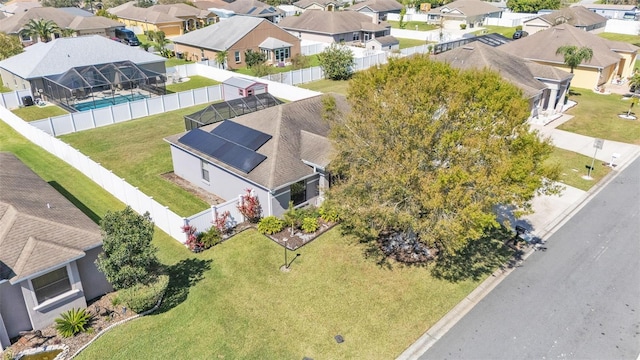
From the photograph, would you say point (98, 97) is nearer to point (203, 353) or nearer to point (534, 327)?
point (203, 353)

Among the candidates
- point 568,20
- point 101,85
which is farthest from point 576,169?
point 568,20

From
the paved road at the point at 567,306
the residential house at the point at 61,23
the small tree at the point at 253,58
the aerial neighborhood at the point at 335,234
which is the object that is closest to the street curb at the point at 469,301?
the aerial neighborhood at the point at 335,234

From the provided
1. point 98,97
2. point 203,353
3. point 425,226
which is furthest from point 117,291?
point 98,97

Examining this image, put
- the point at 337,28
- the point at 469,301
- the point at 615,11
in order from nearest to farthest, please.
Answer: the point at 469,301, the point at 337,28, the point at 615,11

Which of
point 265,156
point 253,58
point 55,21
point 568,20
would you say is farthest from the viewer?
point 568,20

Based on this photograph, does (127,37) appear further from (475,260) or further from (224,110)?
(475,260)

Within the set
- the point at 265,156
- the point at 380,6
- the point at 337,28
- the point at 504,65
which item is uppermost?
the point at 380,6

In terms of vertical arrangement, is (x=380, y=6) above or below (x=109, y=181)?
above
